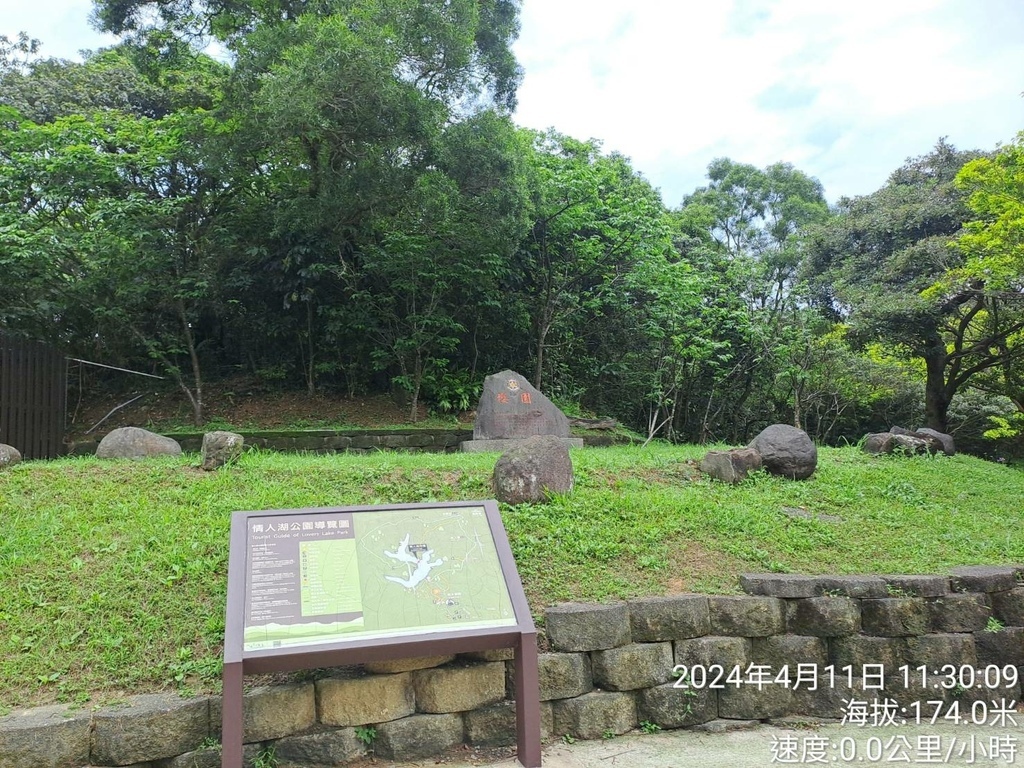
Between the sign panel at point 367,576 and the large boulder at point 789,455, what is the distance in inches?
169

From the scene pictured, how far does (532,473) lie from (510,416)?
14.1 ft

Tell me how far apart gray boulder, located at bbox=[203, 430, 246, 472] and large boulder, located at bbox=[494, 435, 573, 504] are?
2.50 meters

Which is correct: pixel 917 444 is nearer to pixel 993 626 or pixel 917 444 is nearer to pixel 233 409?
pixel 993 626

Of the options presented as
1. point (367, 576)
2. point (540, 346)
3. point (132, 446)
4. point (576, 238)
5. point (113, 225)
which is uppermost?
point (576, 238)

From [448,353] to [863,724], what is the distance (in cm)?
1060

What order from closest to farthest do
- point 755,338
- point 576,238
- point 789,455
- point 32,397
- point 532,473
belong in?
point 532,473 < point 789,455 < point 32,397 < point 576,238 < point 755,338

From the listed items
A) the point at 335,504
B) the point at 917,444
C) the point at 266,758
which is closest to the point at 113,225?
the point at 335,504

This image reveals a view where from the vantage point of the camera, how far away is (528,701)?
3.45m

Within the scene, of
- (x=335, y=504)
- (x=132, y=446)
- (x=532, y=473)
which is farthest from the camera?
(x=132, y=446)

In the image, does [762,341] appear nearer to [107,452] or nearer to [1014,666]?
[1014,666]

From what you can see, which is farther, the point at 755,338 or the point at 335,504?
the point at 755,338

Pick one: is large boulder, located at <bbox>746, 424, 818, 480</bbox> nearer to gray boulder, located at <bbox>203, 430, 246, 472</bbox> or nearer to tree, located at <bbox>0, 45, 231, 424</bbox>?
gray boulder, located at <bbox>203, 430, 246, 472</bbox>

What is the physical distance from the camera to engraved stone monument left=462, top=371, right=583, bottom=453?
32.1 feet

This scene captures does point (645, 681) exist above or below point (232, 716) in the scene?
below
